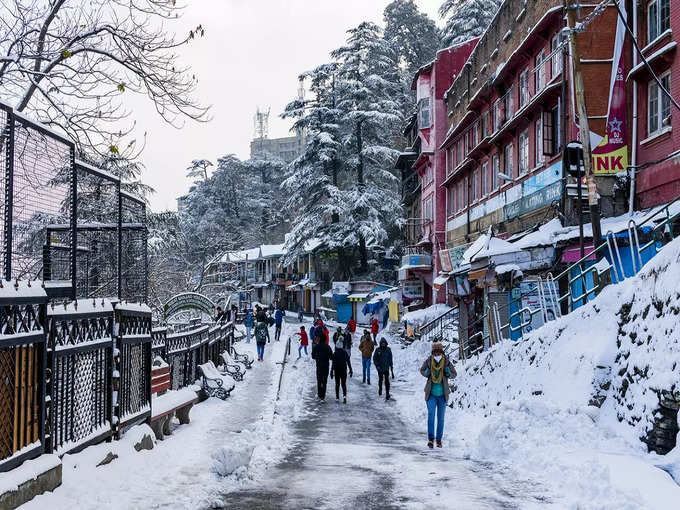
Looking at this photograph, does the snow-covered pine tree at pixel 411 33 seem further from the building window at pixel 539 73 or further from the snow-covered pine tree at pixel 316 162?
the building window at pixel 539 73

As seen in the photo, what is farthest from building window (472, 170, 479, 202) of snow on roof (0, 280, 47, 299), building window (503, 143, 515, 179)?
snow on roof (0, 280, 47, 299)

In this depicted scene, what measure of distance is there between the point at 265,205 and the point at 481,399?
79324mm

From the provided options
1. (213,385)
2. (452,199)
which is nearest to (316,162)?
(452,199)

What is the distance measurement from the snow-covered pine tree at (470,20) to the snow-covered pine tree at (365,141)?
6468 mm

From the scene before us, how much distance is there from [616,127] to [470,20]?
38.7 m

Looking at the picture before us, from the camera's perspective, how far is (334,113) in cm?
5128

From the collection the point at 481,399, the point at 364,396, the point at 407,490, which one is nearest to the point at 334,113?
the point at 364,396

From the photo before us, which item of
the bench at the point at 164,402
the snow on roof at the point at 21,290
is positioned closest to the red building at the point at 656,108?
the bench at the point at 164,402

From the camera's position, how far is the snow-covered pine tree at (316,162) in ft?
167

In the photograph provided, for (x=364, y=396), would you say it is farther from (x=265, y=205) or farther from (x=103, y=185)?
(x=265, y=205)

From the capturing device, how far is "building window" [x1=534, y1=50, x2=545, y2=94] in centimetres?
2352

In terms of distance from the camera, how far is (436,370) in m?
12.1

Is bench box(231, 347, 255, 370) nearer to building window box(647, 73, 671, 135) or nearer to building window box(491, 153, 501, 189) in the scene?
building window box(491, 153, 501, 189)

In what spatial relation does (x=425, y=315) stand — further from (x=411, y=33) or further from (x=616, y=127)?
(x=411, y=33)
